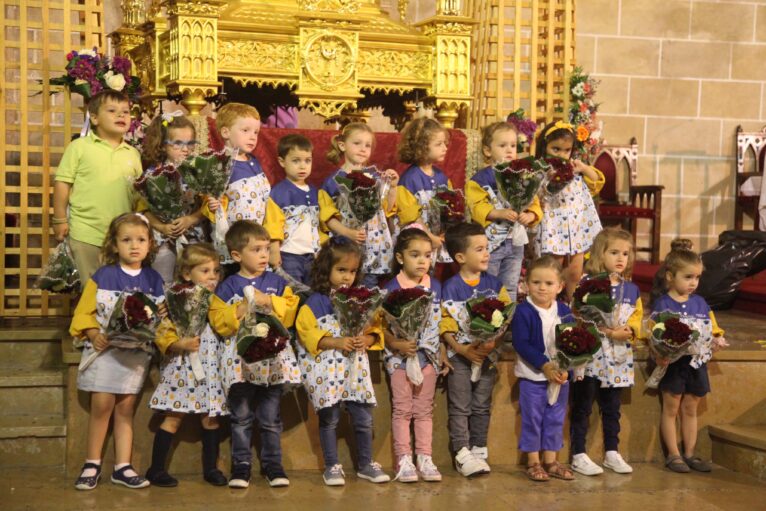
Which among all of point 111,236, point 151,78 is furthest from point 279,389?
point 151,78

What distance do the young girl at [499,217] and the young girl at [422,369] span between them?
796 millimetres

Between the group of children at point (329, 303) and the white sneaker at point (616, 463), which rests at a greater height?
the group of children at point (329, 303)

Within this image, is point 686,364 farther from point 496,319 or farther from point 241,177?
point 241,177

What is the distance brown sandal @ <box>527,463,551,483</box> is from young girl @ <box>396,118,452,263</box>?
1.29 metres

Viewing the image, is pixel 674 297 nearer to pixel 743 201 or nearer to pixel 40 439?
pixel 40 439

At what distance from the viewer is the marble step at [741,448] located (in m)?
5.88

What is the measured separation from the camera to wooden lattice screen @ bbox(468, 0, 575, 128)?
7.94 m

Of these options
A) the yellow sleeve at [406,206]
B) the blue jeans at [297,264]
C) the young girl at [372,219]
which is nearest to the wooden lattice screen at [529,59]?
the yellow sleeve at [406,206]

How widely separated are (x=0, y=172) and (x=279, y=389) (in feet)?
8.71

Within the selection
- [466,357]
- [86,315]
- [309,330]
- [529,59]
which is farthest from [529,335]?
[529,59]

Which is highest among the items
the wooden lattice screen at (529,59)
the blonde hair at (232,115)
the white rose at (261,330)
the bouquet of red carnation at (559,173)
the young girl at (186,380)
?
the wooden lattice screen at (529,59)

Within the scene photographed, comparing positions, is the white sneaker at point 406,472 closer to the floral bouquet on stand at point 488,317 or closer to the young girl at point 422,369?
the young girl at point 422,369

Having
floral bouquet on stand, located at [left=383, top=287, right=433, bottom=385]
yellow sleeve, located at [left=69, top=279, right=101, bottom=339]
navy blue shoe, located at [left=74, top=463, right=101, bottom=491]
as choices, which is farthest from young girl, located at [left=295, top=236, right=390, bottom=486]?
navy blue shoe, located at [left=74, top=463, right=101, bottom=491]

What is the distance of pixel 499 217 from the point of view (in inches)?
247
